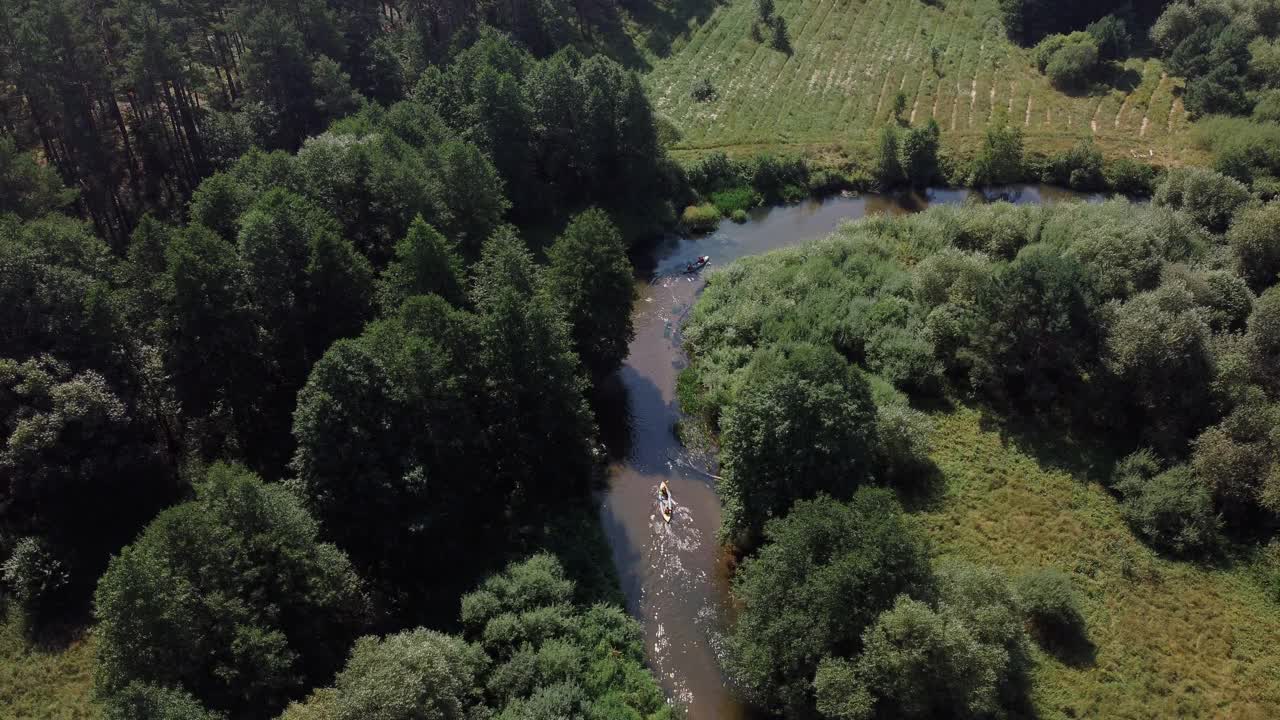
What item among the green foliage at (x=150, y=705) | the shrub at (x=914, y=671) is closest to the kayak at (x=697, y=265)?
the shrub at (x=914, y=671)

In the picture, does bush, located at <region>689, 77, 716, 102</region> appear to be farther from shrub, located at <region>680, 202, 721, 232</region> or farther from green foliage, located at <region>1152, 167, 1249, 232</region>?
green foliage, located at <region>1152, 167, 1249, 232</region>

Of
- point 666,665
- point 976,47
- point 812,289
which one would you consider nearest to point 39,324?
point 666,665

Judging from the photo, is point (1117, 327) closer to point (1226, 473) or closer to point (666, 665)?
point (1226, 473)

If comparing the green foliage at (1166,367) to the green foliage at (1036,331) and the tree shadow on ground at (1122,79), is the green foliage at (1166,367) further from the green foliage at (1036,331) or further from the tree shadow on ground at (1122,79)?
the tree shadow on ground at (1122,79)

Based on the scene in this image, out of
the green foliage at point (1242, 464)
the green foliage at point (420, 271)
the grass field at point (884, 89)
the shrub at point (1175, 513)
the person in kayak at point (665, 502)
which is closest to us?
the shrub at point (1175, 513)

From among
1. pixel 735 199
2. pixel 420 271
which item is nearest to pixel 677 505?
pixel 420 271

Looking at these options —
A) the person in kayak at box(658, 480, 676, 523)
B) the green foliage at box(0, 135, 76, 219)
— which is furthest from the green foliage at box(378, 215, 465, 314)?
the green foliage at box(0, 135, 76, 219)
